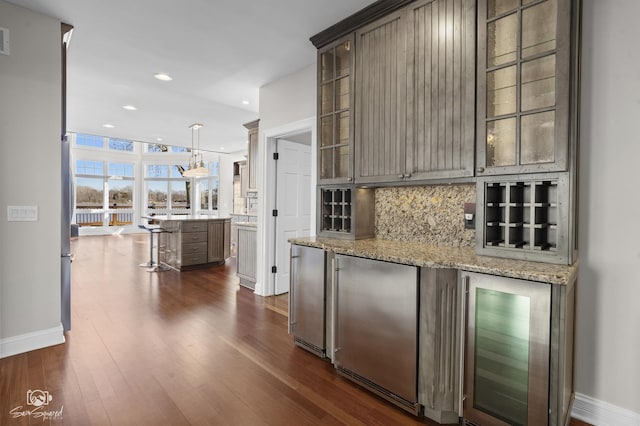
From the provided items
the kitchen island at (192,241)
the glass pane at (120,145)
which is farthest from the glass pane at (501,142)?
the glass pane at (120,145)

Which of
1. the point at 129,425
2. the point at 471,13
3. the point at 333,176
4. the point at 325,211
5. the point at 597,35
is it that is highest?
the point at 471,13

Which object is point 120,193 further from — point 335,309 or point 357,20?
point 335,309

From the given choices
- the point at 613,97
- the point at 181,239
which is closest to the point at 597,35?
the point at 613,97

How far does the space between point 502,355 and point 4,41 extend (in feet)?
13.8

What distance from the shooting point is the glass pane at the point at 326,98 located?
10.0ft

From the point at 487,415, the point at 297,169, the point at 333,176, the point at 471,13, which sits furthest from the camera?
the point at 297,169

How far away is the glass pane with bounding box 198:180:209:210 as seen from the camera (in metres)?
12.3

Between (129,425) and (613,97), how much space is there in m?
3.31

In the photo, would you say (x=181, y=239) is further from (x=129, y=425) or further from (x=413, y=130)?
(x=413, y=130)

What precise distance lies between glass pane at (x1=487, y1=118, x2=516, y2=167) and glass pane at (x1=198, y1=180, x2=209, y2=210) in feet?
37.8

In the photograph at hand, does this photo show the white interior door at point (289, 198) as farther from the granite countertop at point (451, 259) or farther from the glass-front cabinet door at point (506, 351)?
the glass-front cabinet door at point (506, 351)

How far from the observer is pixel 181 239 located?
5883 mm

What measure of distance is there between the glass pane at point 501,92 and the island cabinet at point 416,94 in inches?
4.1

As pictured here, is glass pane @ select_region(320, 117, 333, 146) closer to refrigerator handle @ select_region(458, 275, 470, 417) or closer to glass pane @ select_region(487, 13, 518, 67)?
glass pane @ select_region(487, 13, 518, 67)
